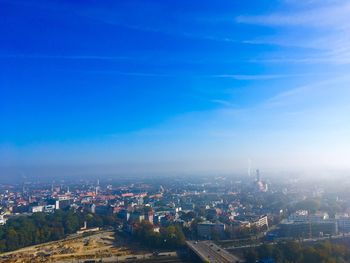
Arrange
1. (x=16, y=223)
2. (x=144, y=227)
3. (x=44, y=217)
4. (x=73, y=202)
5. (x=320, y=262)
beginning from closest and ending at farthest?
(x=320, y=262) → (x=144, y=227) → (x=16, y=223) → (x=44, y=217) → (x=73, y=202)

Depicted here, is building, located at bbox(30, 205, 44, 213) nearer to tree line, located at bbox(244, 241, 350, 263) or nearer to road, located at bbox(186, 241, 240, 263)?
road, located at bbox(186, 241, 240, 263)

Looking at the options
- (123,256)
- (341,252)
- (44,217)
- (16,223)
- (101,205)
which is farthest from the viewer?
(101,205)

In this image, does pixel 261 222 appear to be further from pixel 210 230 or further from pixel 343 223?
pixel 343 223

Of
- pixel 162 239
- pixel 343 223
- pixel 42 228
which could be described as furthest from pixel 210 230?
pixel 42 228

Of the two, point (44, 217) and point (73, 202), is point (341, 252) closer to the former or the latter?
point (44, 217)

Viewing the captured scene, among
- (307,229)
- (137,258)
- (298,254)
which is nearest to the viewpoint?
(298,254)

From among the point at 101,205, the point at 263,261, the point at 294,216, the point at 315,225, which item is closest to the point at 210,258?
the point at 263,261

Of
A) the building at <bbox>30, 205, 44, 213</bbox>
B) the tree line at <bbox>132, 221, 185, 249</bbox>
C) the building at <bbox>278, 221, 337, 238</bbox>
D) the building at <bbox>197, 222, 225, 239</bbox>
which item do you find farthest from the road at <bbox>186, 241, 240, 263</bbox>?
the building at <bbox>30, 205, 44, 213</bbox>

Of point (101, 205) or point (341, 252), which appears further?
point (101, 205)
